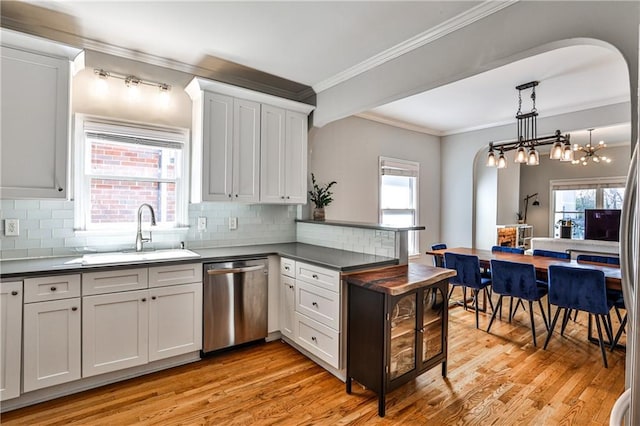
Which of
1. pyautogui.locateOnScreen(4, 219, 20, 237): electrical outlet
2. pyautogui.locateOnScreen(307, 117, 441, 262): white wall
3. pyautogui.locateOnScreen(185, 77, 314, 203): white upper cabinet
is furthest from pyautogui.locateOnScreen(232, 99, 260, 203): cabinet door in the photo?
pyautogui.locateOnScreen(4, 219, 20, 237): electrical outlet

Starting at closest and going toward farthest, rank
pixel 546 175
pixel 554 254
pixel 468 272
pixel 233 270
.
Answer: pixel 233 270 < pixel 468 272 < pixel 554 254 < pixel 546 175

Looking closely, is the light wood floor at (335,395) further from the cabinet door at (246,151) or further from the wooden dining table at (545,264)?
the cabinet door at (246,151)

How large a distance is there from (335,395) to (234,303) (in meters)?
A: 1.19

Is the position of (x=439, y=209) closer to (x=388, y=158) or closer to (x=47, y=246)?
(x=388, y=158)

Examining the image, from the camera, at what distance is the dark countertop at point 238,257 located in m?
2.20

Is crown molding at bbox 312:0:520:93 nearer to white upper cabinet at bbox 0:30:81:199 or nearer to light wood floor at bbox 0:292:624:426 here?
white upper cabinet at bbox 0:30:81:199

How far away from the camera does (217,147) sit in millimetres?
3109

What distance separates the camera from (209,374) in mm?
2629

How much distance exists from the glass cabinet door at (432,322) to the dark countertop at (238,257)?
41 centimetres

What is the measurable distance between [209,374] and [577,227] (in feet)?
28.8

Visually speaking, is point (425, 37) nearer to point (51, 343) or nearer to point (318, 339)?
point (318, 339)

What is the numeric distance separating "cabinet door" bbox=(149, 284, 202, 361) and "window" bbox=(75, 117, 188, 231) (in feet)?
2.64

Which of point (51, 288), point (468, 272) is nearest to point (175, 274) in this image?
point (51, 288)

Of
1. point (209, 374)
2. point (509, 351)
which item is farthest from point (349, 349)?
point (509, 351)
